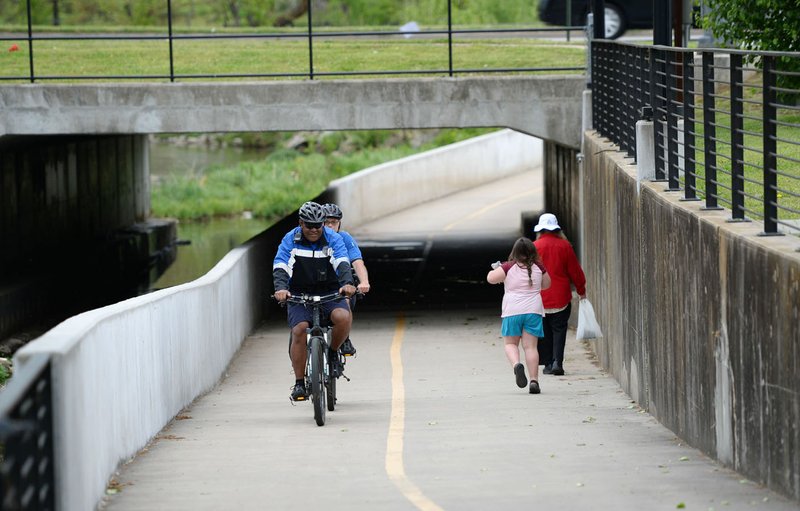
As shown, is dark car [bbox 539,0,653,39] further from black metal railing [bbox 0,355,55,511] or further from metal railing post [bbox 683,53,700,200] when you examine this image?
black metal railing [bbox 0,355,55,511]

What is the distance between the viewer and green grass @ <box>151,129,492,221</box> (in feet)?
148

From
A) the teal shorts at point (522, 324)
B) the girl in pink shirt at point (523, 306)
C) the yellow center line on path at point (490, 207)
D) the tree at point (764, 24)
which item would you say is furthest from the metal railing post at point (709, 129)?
the yellow center line on path at point (490, 207)

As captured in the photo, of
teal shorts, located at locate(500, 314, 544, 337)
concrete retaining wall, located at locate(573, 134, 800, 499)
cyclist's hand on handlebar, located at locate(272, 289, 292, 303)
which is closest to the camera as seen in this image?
concrete retaining wall, located at locate(573, 134, 800, 499)

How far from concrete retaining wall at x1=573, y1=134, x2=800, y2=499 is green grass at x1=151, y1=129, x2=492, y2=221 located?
103 ft

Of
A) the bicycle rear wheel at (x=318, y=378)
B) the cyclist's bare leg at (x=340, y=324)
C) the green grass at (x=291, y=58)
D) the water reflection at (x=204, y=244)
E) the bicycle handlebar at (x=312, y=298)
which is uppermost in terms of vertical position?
the green grass at (x=291, y=58)

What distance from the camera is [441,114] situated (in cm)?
2097

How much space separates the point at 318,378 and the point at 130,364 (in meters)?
1.76

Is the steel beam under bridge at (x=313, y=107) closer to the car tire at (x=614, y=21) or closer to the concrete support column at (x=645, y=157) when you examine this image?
the concrete support column at (x=645, y=157)

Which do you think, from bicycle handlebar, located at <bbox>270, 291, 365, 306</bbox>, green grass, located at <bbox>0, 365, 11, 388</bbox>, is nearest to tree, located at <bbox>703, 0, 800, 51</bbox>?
bicycle handlebar, located at <bbox>270, 291, 365, 306</bbox>

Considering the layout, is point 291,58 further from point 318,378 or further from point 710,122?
point 710,122

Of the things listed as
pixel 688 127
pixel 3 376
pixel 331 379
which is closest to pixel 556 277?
pixel 688 127

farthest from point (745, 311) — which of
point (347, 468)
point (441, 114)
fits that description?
point (441, 114)

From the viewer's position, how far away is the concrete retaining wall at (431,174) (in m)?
34.9

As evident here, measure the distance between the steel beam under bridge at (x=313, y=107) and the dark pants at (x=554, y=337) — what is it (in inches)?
277
